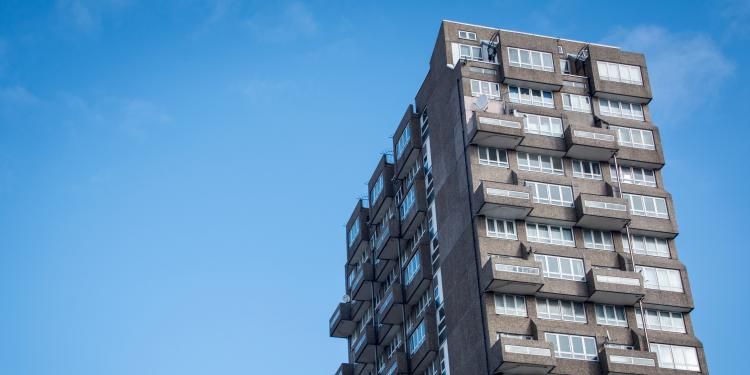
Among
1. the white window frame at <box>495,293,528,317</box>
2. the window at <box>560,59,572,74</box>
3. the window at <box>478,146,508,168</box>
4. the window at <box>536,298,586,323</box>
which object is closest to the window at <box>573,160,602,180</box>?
the window at <box>478,146,508,168</box>

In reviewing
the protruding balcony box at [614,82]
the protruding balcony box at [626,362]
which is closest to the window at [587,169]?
the protruding balcony box at [614,82]

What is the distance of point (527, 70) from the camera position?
99625mm

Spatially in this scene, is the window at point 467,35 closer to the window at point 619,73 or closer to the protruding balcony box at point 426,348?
the window at point 619,73

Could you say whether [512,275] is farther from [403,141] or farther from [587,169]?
[403,141]

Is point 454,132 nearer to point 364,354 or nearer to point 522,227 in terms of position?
point 522,227

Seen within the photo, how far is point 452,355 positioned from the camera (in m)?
91.1

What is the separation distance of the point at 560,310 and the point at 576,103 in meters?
19.1

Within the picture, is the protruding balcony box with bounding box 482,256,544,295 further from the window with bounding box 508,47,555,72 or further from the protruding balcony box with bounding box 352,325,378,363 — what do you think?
the protruding balcony box with bounding box 352,325,378,363

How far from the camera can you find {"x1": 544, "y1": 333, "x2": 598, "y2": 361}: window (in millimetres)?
87562

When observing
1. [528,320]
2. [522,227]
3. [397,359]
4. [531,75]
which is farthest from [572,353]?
[531,75]

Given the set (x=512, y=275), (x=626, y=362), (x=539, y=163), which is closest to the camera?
(x=626, y=362)

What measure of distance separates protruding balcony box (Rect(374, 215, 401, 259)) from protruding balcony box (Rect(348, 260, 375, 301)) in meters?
3.65

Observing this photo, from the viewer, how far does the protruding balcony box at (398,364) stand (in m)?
99.1

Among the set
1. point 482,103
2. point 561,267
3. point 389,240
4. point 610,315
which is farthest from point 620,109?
point 389,240
